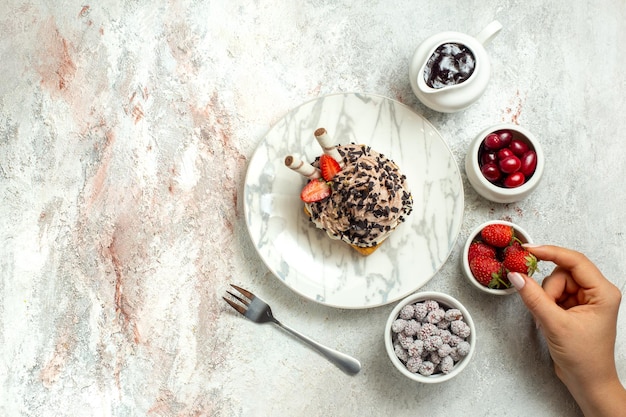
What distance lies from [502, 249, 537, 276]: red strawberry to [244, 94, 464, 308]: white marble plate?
0.20 metres

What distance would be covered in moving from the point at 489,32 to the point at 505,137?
0.36 metres

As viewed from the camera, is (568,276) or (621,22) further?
(621,22)

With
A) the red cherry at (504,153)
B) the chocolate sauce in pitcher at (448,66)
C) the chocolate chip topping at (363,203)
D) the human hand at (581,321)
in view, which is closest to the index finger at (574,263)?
the human hand at (581,321)

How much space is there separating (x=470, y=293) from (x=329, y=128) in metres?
0.78

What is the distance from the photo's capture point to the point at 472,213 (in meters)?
2.27

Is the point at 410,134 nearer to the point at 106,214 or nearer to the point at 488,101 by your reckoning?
the point at 488,101

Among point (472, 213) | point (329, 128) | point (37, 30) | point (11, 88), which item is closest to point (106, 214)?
point (11, 88)

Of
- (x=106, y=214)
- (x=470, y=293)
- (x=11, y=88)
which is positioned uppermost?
(x=11, y=88)

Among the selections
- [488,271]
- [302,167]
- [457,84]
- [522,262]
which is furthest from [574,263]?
[302,167]

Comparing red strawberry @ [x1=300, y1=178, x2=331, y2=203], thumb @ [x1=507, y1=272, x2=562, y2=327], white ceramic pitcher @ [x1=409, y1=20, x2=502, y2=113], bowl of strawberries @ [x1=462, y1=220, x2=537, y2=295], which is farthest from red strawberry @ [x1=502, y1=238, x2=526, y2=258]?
red strawberry @ [x1=300, y1=178, x2=331, y2=203]

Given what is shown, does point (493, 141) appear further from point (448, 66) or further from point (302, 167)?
point (302, 167)

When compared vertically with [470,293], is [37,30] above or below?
above

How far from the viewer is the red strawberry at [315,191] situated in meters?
2.04

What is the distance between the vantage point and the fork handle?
2205 mm
